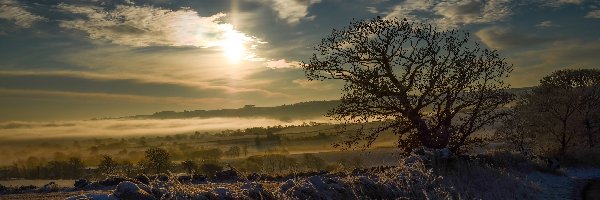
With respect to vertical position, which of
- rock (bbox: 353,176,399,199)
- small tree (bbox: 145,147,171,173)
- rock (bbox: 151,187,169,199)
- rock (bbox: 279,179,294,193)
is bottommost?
small tree (bbox: 145,147,171,173)

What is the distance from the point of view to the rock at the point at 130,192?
18.9 feet

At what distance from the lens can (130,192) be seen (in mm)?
5852

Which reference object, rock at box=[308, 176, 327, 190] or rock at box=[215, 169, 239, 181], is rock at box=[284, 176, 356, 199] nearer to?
rock at box=[308, 176, 327, 190]

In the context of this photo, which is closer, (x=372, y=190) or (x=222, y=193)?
(x=222, y=193)

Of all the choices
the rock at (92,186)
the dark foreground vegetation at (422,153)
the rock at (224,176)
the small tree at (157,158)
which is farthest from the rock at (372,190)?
the small tree at (157,158)

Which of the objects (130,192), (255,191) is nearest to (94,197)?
(130,192)

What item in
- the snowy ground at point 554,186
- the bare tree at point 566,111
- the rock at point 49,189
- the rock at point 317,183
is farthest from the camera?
the bare tree at point 566,111

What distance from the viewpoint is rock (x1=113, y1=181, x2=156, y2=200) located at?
18.9 ft

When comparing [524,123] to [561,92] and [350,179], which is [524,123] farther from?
[350,179]

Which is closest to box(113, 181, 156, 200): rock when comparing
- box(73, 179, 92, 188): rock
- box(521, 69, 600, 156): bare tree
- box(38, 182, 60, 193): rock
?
box(38, 182, 60, 193): rock

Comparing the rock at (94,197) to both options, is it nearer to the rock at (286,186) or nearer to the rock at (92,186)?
the rock at (286,186)

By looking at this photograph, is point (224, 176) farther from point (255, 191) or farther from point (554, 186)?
point (255, 191)

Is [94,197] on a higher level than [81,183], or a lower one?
higher

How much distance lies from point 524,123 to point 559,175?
1062 inches
